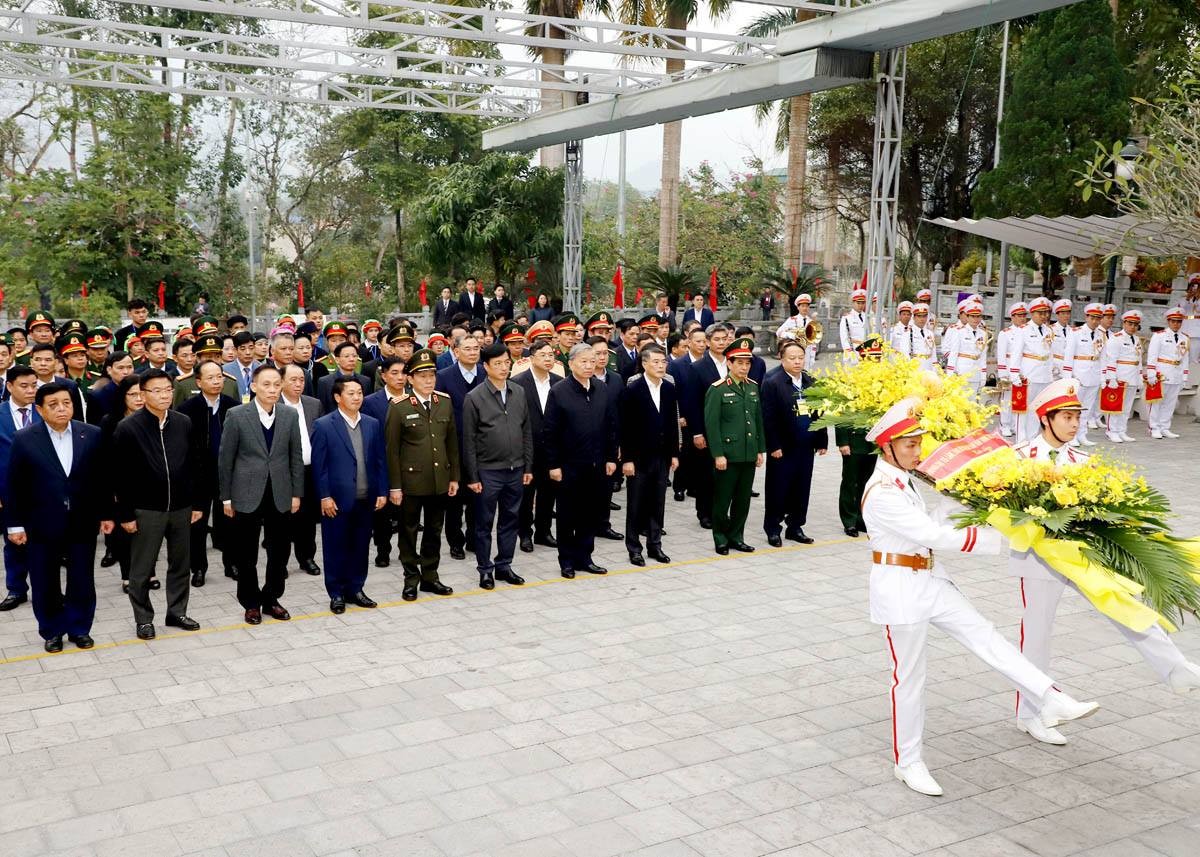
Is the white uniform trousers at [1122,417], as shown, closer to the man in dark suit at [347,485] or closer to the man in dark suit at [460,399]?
the man in dark suit at [460,399]

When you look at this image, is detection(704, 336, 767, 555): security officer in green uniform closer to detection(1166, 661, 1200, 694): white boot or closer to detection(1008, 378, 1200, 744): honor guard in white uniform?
detection(1008, 378, 1200, 744): honor guard in white uniform

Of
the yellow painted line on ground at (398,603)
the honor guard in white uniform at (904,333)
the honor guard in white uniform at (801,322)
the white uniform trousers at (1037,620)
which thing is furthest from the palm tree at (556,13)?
the white uniform trousers at (1037,620)

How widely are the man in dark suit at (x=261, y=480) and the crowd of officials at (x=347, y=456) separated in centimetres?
1

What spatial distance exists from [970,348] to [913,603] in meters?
10.5

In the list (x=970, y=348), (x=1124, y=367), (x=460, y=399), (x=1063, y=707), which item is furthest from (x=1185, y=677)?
(x=1124, y=367)

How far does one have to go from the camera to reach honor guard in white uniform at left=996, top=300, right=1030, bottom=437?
1451 centimetres

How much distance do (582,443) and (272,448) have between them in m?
2.37

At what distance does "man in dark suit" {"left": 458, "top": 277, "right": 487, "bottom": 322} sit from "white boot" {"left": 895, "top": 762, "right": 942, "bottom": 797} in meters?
14.8

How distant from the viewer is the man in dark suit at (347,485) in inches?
294

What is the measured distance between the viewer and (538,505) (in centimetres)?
960

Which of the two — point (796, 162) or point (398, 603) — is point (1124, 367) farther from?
point (796, 162)

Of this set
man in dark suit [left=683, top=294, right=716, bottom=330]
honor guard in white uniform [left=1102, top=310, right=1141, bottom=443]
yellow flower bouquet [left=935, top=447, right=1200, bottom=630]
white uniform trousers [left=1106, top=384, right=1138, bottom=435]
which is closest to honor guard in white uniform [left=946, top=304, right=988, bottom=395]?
honor guard in white uniform [left=1102, top=310, right=1141, bottom=443]

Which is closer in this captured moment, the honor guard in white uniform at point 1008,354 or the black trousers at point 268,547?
the black trousers at point 268,547

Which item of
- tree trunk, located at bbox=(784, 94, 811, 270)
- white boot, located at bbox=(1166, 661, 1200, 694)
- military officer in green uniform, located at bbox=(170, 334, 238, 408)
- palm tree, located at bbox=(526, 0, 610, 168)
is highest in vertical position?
palm tree, located at bbox=(526, 0, 610, 168)
